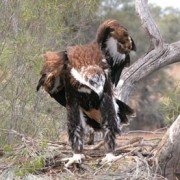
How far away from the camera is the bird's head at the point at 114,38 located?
598 cm

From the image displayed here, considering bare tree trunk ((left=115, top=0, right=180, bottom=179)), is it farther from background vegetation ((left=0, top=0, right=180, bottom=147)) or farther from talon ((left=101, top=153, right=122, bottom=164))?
talon ((left=101, top=153, right=122, bottom=164))

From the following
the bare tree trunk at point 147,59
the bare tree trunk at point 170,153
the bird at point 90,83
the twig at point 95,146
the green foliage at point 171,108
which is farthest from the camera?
the green foliage at point 171,108

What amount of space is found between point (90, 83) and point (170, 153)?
1.01m

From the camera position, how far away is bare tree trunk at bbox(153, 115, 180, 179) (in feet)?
16.5

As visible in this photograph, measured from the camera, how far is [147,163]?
529 centimetres

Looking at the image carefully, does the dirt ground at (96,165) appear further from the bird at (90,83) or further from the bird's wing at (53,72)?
the bird's wing at (53,72)

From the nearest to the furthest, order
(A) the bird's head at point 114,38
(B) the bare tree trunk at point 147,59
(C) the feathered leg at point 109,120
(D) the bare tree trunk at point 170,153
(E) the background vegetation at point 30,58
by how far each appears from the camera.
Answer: (D) the bare tree trunk at point 170,153 < (C) the feathered leg at point 109,120 < (A) the bird's head at point 114,38 < (B) the bare tree trunk at point 147,59 < (E) the background vegetation at point 30,58

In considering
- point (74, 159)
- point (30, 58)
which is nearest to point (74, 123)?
point (74, 159)

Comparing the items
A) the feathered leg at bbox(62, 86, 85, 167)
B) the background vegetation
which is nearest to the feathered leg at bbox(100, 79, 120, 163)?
the feathered leg at bbox(62, 86, 85, 167)

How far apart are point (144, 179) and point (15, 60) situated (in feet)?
13.0

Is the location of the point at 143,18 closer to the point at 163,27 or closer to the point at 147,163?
the point at 147,163

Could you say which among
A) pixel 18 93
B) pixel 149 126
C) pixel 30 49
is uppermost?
pixel 30 49

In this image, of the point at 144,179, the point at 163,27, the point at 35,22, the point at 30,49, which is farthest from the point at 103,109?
the point at 163,27

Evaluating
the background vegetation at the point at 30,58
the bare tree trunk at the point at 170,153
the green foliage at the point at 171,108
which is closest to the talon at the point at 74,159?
the bare tree trunk at the point at 170,153
